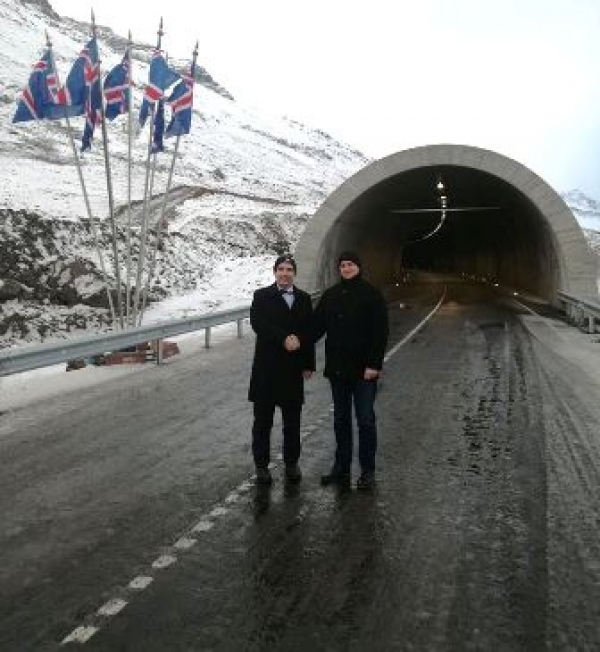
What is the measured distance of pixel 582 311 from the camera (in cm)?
1984

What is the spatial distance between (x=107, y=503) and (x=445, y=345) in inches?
452

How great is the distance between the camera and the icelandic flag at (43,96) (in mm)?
14781

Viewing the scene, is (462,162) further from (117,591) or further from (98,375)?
(117,591)

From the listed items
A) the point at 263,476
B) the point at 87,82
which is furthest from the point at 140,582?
the point at 87,82

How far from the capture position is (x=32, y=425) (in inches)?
326

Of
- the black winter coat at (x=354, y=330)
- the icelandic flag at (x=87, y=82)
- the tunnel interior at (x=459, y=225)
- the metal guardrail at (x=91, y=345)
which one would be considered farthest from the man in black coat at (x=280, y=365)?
the tunnel interior at (x=459, y=225)

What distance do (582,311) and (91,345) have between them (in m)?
14.0

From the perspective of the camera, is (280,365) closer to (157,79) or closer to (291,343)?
(291,343)

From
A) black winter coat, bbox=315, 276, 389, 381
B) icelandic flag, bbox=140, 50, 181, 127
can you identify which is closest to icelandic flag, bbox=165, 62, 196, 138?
icelandic flag, bbox=140, 50, 181, 127

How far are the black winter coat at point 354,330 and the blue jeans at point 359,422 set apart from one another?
12cm

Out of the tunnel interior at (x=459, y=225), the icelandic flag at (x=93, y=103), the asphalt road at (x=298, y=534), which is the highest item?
the icelandic flag at (x=93, y=103)

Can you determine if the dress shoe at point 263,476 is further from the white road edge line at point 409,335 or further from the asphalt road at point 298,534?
the white road edge line at point 409,335

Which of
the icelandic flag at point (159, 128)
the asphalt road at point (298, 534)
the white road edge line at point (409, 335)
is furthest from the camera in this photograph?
the icelandic flag at point (159, 128)

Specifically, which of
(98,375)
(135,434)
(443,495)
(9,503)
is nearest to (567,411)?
(443,495)
